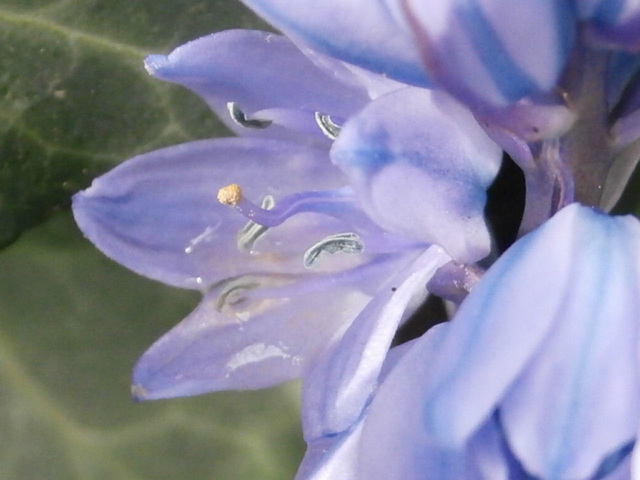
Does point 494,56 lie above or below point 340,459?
above

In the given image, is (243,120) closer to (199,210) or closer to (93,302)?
(199,210)

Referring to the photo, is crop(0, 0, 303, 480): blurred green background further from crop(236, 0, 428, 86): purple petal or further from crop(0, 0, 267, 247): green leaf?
crop(236, 0, 428, 86): purple petal

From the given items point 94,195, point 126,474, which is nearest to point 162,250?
point 94,195

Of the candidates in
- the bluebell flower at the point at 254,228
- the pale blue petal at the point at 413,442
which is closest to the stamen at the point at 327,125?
the bluebell flower at the point at 254,228

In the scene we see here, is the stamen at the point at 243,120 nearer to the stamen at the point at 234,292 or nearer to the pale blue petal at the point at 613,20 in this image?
the stamen at the point at 234,292

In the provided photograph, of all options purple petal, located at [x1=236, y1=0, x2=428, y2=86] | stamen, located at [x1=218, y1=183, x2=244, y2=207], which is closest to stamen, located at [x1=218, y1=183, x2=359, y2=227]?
stamen, located at [x1=218, y1=183, x2=244, y2=207]

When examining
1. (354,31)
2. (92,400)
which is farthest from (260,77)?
(92,400)

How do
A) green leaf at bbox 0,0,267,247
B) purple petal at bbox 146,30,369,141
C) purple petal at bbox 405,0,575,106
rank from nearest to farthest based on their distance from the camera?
purple petal at bbox 405,0,575,106 → purple petal at bbox 146,30,369,141 → green leaf at bbox 0,0,267,247
